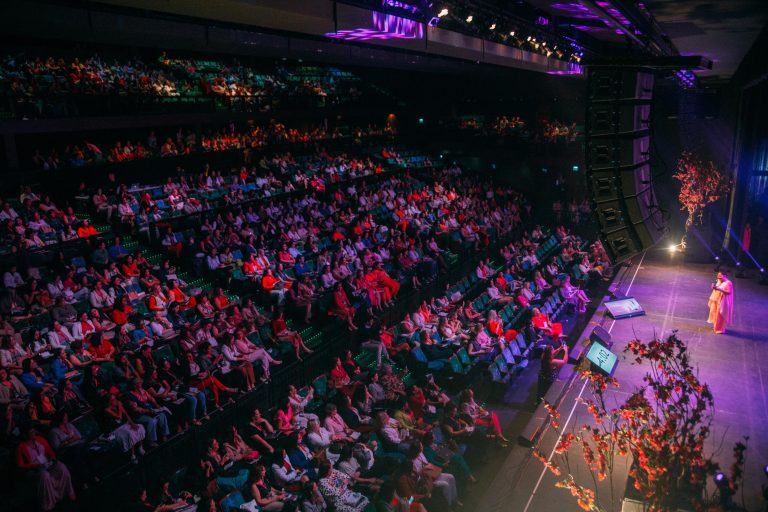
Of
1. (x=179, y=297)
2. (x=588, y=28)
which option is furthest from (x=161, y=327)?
(x=588, y=28)

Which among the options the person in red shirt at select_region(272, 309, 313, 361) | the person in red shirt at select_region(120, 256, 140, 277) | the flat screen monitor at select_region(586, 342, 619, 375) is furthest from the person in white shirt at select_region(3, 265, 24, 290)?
the flat screen monitor at select_region(586, 342, 619, 375)

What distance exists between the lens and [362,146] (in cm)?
2031

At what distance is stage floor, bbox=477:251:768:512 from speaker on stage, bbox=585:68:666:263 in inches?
112

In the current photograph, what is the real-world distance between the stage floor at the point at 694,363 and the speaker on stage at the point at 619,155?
2854mm

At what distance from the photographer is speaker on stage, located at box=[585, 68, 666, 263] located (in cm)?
602

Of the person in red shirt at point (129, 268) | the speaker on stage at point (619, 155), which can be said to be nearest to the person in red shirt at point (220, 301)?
the person in red shirt at point (129, 268)

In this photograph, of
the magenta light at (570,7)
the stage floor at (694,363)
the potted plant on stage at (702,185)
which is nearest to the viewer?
the magenta light at (570,7)

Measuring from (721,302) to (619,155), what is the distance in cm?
629

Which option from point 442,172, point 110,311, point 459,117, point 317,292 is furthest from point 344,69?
point 110,311

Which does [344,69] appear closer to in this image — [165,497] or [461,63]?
[461,63]

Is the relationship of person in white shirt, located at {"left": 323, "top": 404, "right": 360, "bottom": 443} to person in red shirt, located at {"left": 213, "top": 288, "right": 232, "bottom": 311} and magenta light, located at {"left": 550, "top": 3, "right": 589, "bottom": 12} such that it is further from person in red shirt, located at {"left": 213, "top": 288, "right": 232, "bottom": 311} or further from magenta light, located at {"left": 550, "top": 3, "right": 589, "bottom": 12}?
magenta light, located at {"left": 550, "top": 3, "right": 589, "bottom": 12}

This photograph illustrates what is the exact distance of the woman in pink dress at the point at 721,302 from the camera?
10711 millimetres

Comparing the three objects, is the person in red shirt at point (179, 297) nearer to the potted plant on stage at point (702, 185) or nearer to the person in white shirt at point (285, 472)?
the person in white shirt at point (285, 472)

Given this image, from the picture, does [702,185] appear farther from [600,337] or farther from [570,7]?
[570,7]
